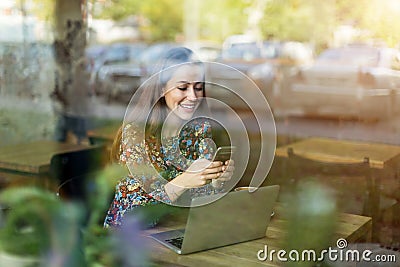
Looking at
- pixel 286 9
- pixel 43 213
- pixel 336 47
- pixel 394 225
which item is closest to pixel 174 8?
pixel 286 9

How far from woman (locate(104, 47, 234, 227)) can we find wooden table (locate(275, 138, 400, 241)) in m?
1.23

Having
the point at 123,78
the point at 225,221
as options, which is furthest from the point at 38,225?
the point at 123,78

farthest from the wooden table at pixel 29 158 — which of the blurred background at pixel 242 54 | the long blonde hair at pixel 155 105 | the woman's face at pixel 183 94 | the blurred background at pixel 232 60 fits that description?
the woman's face at pixel 183 94

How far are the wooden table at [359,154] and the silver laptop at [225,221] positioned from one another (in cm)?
179

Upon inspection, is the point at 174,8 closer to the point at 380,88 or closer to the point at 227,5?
the point at 227,5

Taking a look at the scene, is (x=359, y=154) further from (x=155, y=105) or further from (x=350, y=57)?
(x=350, y=57)

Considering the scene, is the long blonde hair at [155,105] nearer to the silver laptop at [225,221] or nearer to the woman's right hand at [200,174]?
the woman's right hand at [200,174]

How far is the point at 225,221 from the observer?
139 centimetres

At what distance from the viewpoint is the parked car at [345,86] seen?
891 cm

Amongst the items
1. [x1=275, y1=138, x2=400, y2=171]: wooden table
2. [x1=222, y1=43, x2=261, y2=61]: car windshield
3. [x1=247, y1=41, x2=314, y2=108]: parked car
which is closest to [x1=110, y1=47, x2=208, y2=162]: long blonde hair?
[x1=275, y1=138, x2=400, y2=171]: wooden table

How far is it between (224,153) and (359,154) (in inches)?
87.1

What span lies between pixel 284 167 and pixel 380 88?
5.60 metres

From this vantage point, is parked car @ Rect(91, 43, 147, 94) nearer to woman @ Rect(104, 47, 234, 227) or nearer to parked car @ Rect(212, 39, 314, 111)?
parked car @ Rect(212, 39, 314, 111)

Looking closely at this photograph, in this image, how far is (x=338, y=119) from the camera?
9.58 meters
